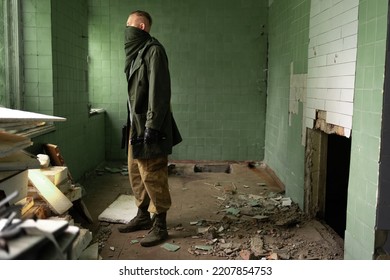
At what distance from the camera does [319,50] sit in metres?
3.57

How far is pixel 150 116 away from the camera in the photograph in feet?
10.0

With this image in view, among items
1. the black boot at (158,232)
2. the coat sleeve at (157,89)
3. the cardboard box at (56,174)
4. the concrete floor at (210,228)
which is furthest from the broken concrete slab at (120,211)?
the coat sleeve at (157,89)

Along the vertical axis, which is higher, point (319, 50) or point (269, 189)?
point (319, 50)

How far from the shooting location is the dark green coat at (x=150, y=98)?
306 cm

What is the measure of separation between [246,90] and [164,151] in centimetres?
351

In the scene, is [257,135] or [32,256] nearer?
[32,256]

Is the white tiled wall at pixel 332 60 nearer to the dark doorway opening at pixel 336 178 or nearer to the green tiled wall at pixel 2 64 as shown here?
the dark doorway opening at pixel 336 178

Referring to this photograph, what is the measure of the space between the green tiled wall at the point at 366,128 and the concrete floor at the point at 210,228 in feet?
1.55

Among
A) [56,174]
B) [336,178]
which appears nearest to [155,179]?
[56,174]

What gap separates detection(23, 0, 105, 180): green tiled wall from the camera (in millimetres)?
3939
